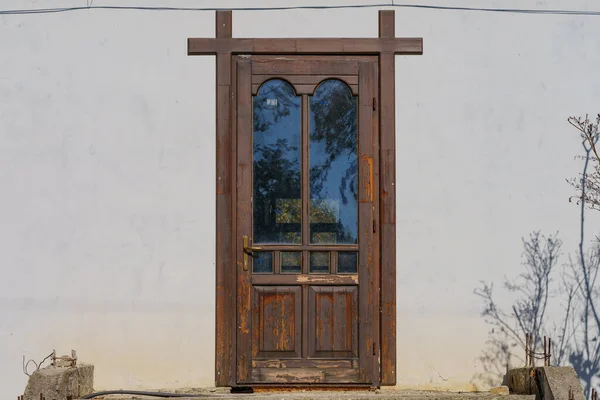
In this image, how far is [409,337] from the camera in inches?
226

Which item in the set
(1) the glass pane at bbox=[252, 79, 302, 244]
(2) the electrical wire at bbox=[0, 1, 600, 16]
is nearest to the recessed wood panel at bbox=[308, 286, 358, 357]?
(1) the glass pane at bbox=[252, 79, 302, 244]

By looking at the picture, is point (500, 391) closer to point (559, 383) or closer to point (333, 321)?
point (559, 383)

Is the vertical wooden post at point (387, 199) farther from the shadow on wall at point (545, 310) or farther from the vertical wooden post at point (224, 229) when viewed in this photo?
the vertical wooden post at point (224, 229)

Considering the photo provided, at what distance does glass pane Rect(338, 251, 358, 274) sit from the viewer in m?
5.77

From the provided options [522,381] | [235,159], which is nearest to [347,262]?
[235,159]

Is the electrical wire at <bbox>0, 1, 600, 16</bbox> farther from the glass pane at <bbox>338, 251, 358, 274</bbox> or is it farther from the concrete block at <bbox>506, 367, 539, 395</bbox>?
the concrete block at <bbox>506, 367, 539, 395</bbox>

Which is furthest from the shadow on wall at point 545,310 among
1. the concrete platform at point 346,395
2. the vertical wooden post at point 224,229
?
the vertical wooden post at point 224,229

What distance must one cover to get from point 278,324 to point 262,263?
45 cm

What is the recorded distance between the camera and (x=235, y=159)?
577 centimetres

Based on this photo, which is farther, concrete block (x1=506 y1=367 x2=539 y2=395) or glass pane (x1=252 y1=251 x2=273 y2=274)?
glass pane (x1=252 y1=251 x2=273 y2=274)

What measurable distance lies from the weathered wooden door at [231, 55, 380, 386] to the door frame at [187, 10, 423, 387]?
0.16 ft
